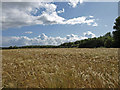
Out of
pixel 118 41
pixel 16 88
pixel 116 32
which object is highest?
pixel 116 32

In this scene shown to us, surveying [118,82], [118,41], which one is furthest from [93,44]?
[118,82]

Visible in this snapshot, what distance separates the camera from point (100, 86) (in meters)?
1.76

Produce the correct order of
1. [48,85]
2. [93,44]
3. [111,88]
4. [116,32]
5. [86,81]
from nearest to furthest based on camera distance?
[111,88]
[48,85]
[86,81]
[116,32]
[93,44]

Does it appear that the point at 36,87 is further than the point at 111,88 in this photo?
Yes

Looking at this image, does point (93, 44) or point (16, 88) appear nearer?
point (16, 88)

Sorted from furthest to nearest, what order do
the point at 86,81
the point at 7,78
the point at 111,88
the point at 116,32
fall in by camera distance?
the point at 116,32 → the point at 7,78 → the point at 86,81 → the point at 111,88

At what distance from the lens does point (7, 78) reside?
2.41 metres

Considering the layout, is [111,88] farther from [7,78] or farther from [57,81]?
[7,78]

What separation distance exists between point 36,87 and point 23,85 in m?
0.32

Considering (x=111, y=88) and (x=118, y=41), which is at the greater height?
(x=118, y=41)

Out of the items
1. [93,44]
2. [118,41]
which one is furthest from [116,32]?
[93,44]

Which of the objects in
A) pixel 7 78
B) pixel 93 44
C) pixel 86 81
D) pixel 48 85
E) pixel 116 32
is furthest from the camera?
pixel 93 44

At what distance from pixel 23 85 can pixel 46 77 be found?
0.47 metres

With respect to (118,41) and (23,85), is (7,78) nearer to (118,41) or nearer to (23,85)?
(23,85)
